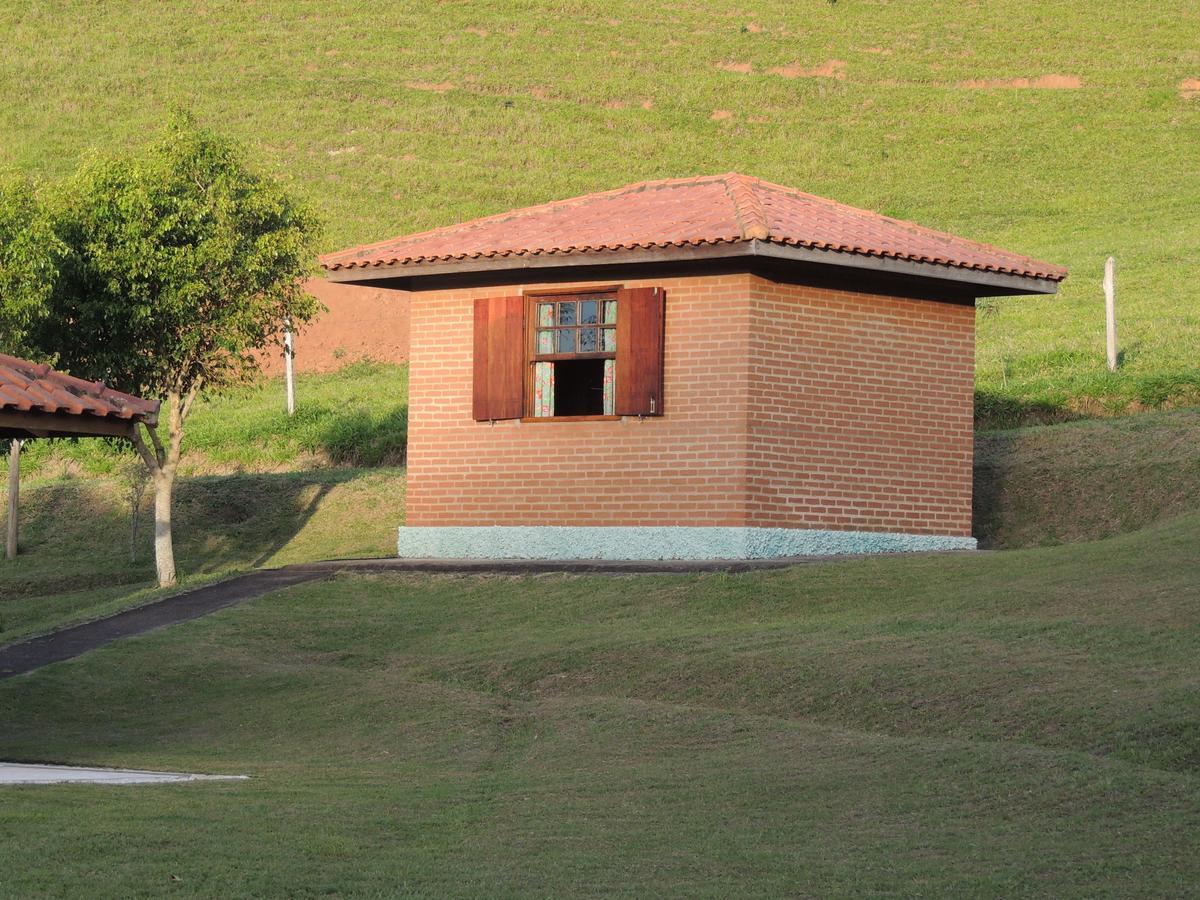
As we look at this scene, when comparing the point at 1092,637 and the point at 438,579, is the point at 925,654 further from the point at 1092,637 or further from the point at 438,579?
the point at 438,579

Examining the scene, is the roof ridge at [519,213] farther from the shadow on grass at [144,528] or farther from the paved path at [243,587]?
the shadow on grass at [144,528]

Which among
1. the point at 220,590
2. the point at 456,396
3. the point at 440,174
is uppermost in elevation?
the point at 440,174

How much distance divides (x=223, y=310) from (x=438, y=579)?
522 cm

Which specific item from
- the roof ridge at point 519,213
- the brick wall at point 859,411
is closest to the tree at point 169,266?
the roof ridge at point 519,213

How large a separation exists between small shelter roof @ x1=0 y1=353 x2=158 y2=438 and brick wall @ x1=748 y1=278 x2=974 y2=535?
347 inches

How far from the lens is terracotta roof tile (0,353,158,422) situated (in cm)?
1075

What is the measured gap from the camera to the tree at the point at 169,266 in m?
21.1

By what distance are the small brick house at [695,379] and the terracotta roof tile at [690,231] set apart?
0.05 meters

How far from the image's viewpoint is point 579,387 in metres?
25.3

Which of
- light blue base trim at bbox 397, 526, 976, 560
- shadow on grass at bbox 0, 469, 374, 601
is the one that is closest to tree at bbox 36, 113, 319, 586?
light blue base trim at bbox 397, 526, 976, 560

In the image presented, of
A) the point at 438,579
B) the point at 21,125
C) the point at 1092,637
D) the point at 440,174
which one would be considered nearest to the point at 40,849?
the point at 1092,637

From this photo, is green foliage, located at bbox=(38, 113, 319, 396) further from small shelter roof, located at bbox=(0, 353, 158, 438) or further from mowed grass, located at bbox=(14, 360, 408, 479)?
small shelter roof, located at bbox=(0, 353, 158, 438)

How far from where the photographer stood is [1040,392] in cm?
2897

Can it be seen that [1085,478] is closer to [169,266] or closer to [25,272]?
[169,266]
